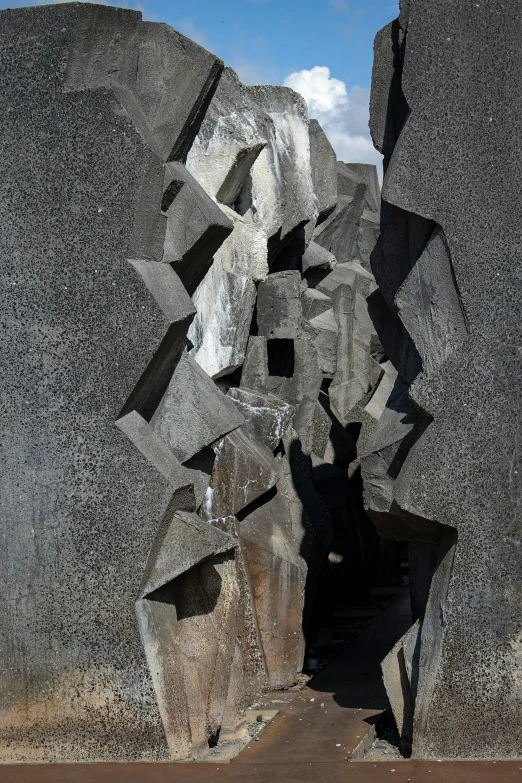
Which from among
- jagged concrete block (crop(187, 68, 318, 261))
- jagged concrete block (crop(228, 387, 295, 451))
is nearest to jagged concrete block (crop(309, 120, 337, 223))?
jagged concrete block (crop(187, 68, 318, 261))

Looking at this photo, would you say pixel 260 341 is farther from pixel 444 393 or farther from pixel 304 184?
pixel 444 393

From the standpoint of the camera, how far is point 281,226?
318 inches

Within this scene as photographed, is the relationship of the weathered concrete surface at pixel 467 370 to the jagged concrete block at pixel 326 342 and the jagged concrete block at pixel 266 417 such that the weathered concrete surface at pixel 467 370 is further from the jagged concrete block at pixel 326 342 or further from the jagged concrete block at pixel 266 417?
the jagged concrete block at pixel 326 342

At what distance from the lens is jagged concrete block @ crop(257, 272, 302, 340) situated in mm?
8055

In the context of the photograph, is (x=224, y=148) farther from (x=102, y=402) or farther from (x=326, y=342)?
(x=326, y=342)

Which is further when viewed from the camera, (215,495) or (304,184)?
(304,184)

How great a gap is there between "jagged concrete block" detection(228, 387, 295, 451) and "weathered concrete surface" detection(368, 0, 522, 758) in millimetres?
2296

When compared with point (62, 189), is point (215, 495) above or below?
below

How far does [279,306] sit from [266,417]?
143 centimetres

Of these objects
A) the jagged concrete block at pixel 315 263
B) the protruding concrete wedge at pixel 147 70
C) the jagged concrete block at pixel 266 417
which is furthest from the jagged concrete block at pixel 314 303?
the protruding concrete wedge at pixel 147 70

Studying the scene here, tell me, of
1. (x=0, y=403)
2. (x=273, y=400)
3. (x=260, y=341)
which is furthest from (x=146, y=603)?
(x=260, y=341)

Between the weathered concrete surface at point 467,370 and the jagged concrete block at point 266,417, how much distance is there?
230cm

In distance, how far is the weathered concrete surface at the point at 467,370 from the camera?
14.6ft

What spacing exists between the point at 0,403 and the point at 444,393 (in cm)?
183
